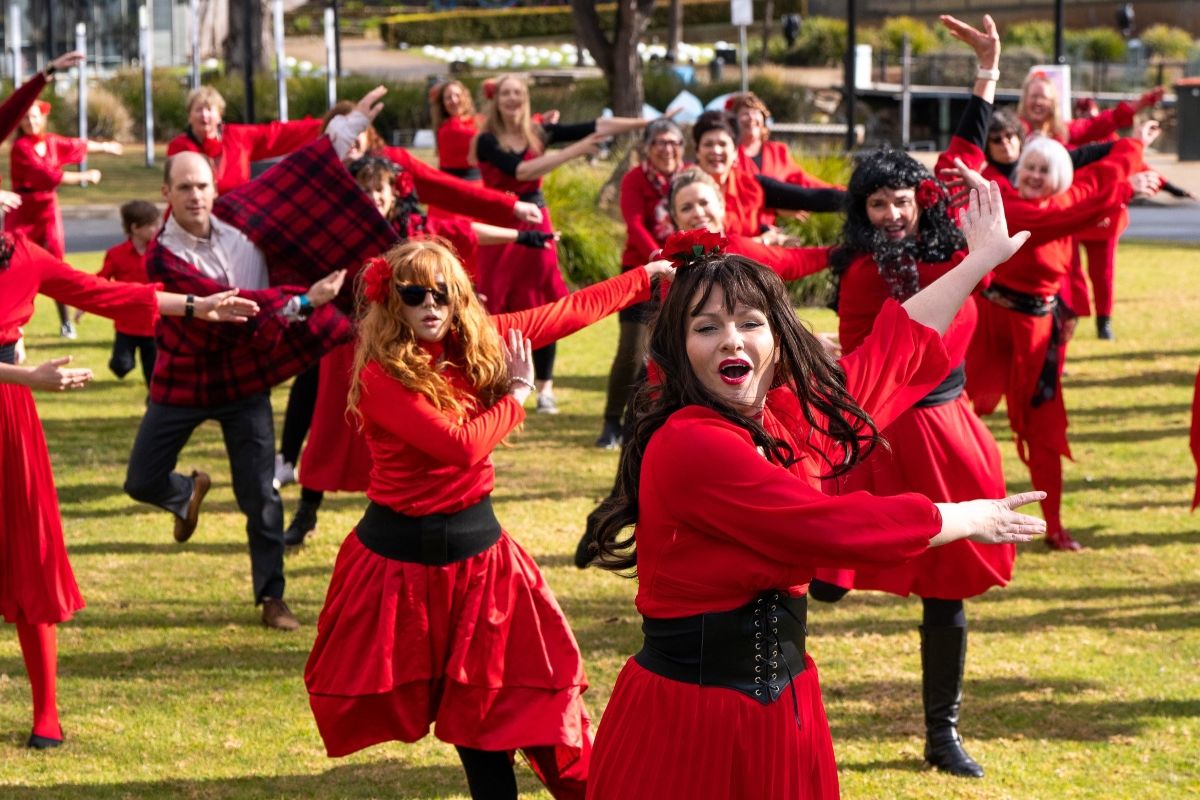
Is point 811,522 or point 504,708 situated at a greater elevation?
point 811,522

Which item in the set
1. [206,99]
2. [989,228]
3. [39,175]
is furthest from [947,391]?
[39,175]

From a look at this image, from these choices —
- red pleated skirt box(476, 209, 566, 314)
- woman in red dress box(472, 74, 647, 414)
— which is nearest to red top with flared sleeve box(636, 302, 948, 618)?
woman in red dress box(472, 74, 647, 414)

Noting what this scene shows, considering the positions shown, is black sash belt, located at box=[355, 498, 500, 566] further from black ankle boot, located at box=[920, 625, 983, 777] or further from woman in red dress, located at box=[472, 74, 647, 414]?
woman in red dress, located at box=[472, 74, 647, 414]

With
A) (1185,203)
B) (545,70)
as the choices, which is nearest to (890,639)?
(1185,203)

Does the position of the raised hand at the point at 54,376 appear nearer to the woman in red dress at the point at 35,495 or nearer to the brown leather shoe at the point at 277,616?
the woman in red dress at the point at 35,495

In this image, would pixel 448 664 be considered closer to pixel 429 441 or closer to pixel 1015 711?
pixel 429 441

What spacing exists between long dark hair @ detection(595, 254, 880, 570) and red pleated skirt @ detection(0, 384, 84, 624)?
9.23 ft

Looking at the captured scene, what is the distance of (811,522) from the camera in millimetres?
3332

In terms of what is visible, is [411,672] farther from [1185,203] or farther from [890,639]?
[1185,203]

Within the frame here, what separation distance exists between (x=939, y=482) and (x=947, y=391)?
13.3 inches

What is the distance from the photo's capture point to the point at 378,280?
16.7 ft

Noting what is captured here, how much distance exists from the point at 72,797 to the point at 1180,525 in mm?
5719

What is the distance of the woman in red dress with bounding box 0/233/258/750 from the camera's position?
5.82 m

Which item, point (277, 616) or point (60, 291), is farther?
point (277, 616)
